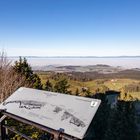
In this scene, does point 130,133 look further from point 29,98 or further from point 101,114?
point 29,98

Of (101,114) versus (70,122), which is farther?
(101,114)

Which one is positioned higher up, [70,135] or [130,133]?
[70,135]

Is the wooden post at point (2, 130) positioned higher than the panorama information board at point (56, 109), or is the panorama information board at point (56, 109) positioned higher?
the panorama information board at point (56, 109)

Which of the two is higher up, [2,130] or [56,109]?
[56,109]

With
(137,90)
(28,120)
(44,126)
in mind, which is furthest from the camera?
(137,90)

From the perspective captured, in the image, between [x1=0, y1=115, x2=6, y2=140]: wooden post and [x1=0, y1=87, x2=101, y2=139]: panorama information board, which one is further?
[x1=0, y1=115, x2=6, y2=140]: wooden post

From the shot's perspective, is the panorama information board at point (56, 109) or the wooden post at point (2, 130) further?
the wooden post at point (2, 130)

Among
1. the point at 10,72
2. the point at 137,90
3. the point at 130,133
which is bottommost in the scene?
the point at 137,90

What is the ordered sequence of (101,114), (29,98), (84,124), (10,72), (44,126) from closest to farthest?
(84,124) < (44,126) < (29,98) < (10,72) < (101,114)

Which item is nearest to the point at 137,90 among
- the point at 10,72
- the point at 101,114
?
the point at 101,114

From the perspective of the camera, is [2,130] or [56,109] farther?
[2,130]

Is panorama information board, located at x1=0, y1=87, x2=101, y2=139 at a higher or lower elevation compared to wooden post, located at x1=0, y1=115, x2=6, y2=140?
higher
